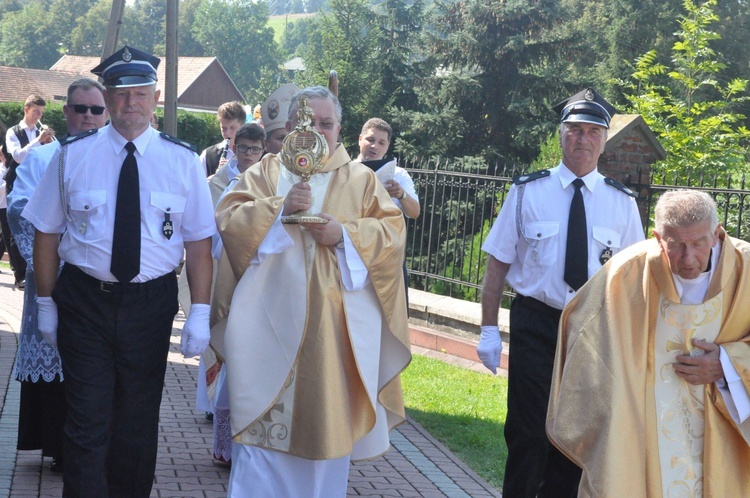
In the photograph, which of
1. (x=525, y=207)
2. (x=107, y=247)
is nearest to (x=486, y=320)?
(x=525, y=207)

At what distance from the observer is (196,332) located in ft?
15.2

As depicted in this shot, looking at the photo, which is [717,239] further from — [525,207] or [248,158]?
[248,158]

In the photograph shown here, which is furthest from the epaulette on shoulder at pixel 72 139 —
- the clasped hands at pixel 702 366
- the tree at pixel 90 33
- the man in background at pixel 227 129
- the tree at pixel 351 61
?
the tree at pixel 90 33

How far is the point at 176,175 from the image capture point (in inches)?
181

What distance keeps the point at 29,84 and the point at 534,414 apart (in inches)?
2495

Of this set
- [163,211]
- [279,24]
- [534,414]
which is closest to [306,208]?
[163,211]

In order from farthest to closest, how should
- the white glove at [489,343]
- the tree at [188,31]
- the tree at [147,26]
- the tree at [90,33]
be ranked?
the tree at [188,31] → the tree at [147,26] → the tree at [90,33] → the white glove at [489,343]

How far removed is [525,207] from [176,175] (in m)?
1.76

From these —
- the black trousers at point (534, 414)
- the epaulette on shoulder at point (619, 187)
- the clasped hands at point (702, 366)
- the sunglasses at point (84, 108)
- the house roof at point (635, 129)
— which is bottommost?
the black trousers at point (534, 414)

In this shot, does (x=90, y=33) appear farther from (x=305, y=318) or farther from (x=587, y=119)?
(x=305, y=318)

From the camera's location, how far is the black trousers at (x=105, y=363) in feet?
14.4

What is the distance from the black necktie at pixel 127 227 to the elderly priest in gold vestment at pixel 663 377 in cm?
190

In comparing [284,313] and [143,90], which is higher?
[143,90]

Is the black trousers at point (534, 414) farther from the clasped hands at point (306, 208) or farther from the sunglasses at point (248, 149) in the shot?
the sunglasses at point (248, 149)
